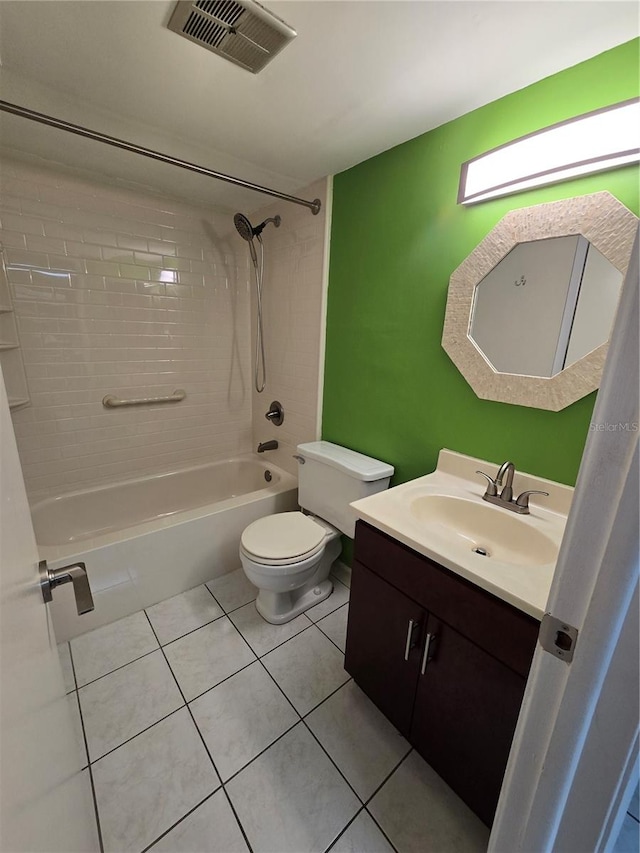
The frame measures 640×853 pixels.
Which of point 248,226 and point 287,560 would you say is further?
point 248,226

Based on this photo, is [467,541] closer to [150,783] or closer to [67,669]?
[150,783]

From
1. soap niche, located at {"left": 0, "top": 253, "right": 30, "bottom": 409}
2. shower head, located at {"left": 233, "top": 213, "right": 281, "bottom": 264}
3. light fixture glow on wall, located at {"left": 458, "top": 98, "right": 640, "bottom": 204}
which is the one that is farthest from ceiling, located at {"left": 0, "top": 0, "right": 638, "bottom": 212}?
soap niche, located at {"left": 0, "top": 253, "right": 30, "bottom": 409}

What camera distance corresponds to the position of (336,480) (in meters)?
1.67

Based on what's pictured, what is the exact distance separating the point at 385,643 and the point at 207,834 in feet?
2.28

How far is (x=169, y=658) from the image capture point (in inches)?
56.4

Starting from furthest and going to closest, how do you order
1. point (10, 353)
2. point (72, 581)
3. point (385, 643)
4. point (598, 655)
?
point (10, 353) < point (385, 643) < point (72, 581) < point (598, 655)

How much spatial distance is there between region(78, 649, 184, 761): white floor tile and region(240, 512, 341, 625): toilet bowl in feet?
1.58

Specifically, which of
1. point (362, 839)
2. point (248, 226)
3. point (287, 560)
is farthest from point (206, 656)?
point (248, 226)

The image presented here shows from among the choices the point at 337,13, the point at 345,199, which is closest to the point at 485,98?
the point at 337,13

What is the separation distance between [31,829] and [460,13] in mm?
1675

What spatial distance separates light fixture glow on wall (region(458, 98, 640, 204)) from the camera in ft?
2.79

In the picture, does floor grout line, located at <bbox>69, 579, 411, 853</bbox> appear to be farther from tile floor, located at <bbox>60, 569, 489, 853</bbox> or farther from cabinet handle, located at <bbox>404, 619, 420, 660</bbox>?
cabinet handle, located at <bbox>404, 619, 420, 660</bbox>

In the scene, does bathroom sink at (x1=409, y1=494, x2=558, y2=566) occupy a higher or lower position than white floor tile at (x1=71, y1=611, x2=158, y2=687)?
higher

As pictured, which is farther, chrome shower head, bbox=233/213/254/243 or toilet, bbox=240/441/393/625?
chrome shower head, bbox=233/213/254/243
